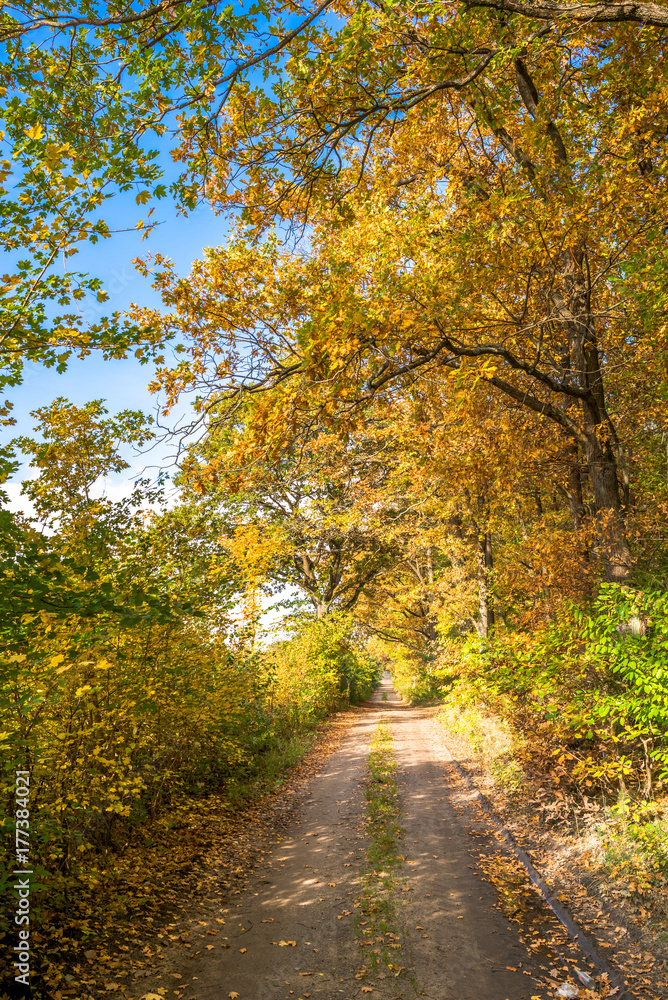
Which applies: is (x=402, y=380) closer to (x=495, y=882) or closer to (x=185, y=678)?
(x=185, y=678)

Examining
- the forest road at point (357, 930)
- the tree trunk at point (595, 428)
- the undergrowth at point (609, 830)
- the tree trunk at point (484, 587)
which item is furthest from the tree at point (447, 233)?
the tree trunk at point (484, 587)

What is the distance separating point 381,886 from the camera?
20.0ft

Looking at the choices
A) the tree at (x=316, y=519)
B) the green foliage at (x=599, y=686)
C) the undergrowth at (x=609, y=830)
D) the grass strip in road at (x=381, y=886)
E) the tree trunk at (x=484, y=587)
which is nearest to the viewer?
the grass strip in road at (x=381, y=886)

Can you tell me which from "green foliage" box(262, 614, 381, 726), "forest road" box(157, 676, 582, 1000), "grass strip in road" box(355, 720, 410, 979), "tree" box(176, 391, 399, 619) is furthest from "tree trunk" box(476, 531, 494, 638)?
"forest road" box(157, 676, 582, 1000)

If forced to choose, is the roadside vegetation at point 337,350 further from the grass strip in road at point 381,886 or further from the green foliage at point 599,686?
the grass strip in road at point 381,886

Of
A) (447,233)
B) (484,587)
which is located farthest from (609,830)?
(484,587)

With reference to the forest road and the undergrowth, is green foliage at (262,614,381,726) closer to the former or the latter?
the forest road

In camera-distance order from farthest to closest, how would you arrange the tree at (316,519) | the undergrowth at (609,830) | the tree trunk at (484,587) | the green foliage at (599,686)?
the tree trunk at (484,587), the tree at (316,519), the green foliage at (599,686), the undergrowth at (609,830)

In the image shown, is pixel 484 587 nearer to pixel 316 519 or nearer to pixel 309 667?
pixel 316 519

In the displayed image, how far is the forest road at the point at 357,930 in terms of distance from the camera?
430cm

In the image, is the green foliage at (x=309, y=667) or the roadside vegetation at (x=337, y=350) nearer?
the roadside vegetation at (x=337, y=350)

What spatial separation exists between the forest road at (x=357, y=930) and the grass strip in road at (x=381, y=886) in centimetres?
7

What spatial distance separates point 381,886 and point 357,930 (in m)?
1.06

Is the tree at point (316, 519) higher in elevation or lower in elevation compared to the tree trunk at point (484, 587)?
higher
